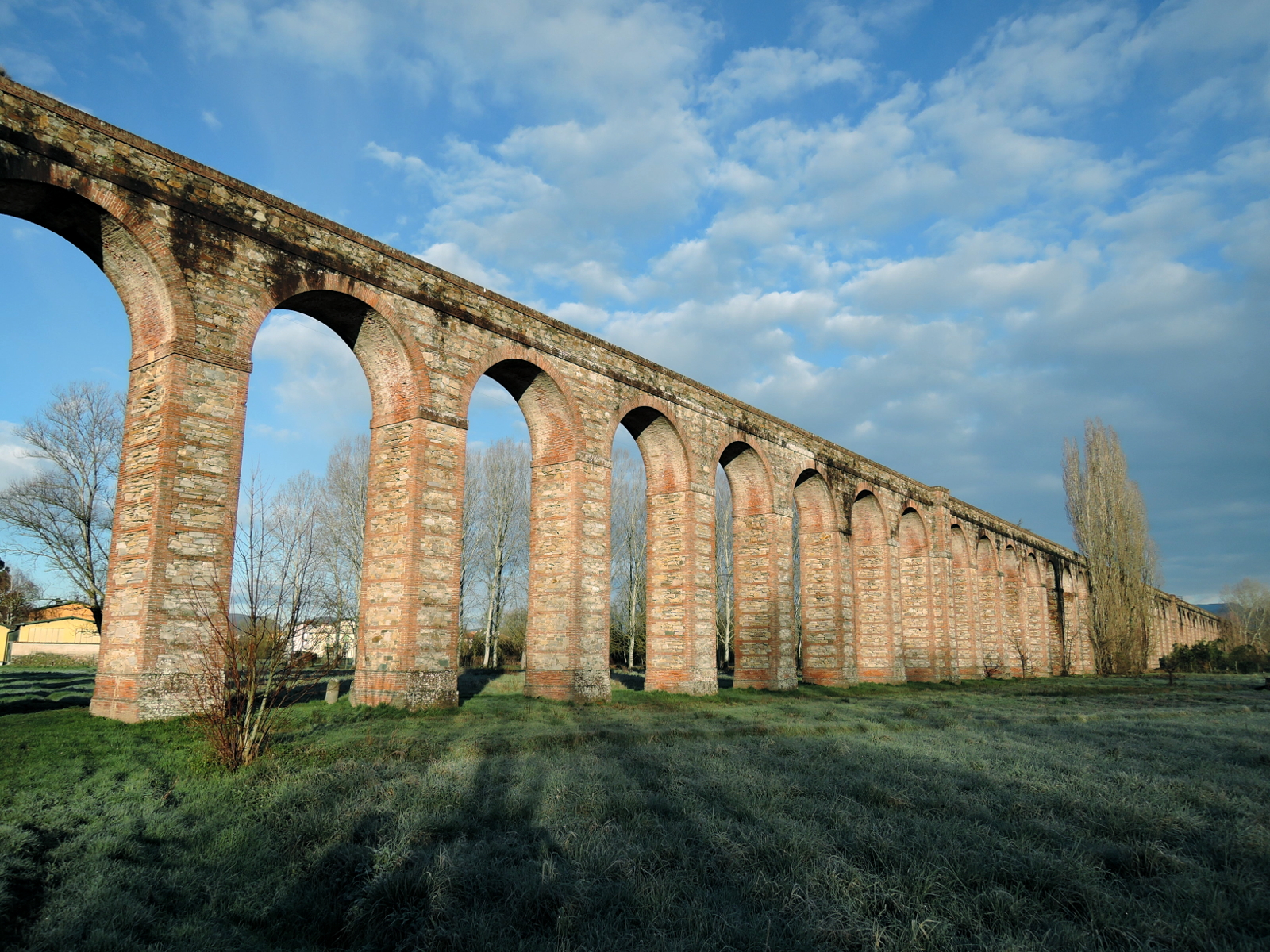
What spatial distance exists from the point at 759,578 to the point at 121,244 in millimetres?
16204

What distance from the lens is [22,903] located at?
171 inches

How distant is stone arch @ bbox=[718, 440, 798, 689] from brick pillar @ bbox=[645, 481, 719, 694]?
2270mm

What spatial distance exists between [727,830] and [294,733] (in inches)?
238

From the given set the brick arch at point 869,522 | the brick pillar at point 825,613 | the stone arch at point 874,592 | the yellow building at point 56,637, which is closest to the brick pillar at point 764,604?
the brick pillar at point 825,613

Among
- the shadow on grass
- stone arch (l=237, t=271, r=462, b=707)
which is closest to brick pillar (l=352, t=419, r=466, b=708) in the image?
stone arch (l=237, t=271, r=462, b=707)

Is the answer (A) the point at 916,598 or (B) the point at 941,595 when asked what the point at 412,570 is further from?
(B) the point at 941,595

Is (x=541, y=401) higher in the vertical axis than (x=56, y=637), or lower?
higher

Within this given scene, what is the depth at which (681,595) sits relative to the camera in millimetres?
18344

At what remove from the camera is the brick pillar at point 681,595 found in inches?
712

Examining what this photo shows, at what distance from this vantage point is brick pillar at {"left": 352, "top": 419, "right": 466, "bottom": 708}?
1230 cm

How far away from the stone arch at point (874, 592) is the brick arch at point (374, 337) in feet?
54.2

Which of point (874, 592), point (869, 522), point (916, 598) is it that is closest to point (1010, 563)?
point (916, 598)

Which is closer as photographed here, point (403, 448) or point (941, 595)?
point (403, 448)

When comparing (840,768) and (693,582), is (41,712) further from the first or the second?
(693,582)
